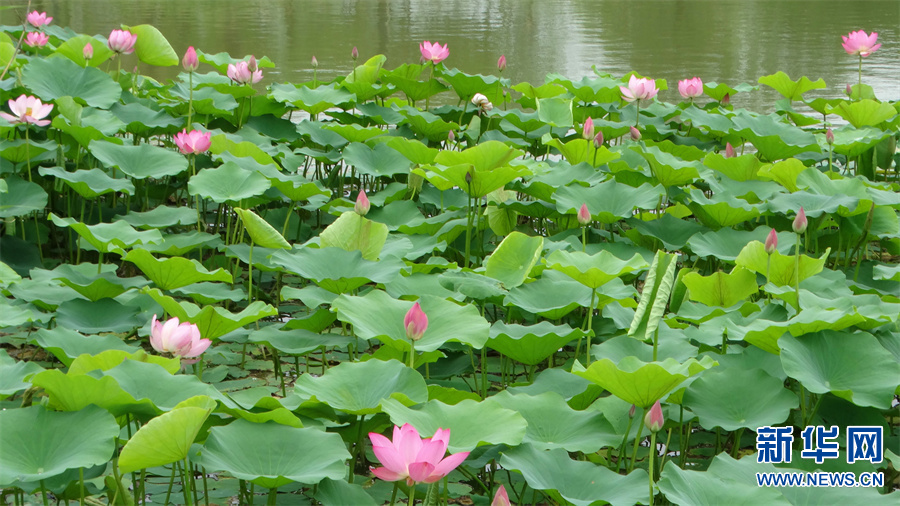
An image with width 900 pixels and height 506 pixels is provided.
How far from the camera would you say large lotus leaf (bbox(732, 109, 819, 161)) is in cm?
246

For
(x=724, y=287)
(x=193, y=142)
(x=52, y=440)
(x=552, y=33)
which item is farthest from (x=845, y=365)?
(x=552, y=33)

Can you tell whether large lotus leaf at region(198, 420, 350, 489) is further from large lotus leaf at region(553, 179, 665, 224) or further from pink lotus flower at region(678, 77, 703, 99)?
pink lotus flower at region(678, 77, 703, 99)

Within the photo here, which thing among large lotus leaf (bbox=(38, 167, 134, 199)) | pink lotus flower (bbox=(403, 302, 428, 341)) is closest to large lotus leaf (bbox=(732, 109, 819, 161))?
pink lotus flower (bbox=(403, 302, 428, 341))

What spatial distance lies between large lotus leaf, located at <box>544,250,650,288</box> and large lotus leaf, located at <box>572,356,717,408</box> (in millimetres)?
293

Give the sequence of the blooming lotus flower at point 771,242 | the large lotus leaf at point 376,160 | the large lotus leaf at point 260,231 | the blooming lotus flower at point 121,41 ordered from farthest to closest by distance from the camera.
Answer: the blooming lotus flower at point 121,41 → the large lotus leaf at point 376,160 → the large lotus leaf at point 260,231 → the blooming lotus flower at point 771,242

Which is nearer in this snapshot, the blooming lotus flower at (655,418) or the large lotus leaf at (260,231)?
the blooming lotus flower at (655,418)

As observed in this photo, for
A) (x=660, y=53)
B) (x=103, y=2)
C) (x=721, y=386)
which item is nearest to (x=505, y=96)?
(x=721, y=386)

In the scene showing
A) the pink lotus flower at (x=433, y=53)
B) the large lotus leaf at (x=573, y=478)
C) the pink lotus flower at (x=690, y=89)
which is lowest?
the large lotus leaf at (x=573, y=478)

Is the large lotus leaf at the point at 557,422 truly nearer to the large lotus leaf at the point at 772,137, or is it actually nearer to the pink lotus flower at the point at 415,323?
the pink lotus flower at the point at 415,323

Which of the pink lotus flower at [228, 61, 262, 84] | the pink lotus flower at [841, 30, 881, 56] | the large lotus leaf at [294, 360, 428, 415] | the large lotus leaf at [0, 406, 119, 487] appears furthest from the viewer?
the pink lotus flower at [841, 30, 881, 56]

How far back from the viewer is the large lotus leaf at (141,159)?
211cm

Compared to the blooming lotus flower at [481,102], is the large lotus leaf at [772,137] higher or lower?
lower

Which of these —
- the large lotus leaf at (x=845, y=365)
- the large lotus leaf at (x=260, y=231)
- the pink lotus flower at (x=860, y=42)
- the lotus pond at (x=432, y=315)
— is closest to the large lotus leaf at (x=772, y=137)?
the lotus pond at (x=432, y=315)

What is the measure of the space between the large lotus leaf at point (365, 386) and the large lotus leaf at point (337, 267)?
12.5 inches
